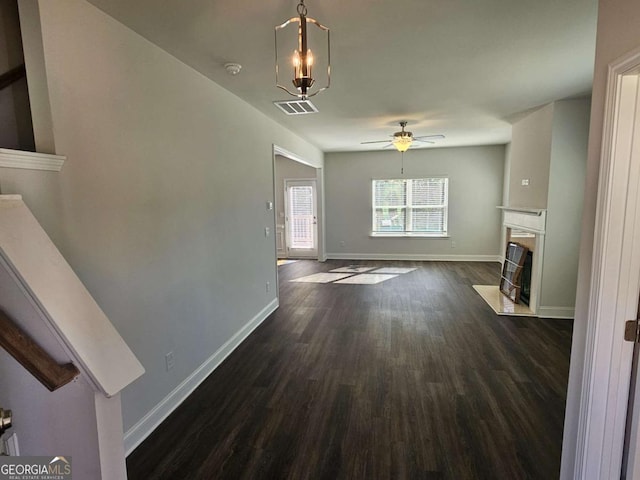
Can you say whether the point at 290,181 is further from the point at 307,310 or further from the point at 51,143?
the point at 51,143

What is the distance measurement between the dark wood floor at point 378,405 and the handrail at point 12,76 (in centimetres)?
215

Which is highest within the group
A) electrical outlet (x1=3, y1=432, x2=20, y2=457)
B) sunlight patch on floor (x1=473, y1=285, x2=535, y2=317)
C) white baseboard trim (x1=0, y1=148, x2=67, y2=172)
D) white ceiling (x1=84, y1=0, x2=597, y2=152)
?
white ceiling (x1=84, y1=0, x2=597, y2=152)

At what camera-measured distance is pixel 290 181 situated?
8.51 m

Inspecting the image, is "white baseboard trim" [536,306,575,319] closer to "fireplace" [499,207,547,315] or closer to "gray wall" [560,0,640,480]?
"fireplace" [499,207,547,315]

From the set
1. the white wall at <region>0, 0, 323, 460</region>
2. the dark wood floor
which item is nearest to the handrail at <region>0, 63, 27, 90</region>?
the white wall at <region>0, 0, 323, 460</region>

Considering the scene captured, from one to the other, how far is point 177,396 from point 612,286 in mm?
2711

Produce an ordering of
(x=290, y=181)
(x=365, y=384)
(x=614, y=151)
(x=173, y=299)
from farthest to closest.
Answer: (x=290, y=181) → (x=365, y=384) → (x=173, y=299) → (x=614, y=151)

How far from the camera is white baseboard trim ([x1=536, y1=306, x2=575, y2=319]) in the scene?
4.24 meters

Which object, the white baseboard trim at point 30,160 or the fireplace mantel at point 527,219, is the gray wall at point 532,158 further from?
the white baseboard trim at point 30,160

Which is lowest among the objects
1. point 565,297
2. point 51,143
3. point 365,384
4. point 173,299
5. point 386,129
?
point 365,384

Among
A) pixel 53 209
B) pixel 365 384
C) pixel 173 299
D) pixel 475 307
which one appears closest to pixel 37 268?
pixel 53 209

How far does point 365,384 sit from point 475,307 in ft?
8.44

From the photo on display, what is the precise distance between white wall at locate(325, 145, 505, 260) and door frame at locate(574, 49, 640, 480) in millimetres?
6754

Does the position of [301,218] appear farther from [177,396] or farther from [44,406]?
[44,406]
